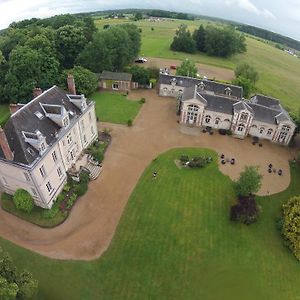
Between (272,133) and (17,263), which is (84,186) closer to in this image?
(17,263)

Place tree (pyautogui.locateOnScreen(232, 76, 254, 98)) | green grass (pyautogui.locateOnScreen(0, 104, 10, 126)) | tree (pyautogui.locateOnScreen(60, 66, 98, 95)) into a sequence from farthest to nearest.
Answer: tree (pyautogui.locateOnScreen(232, 76, 254, 98)) < tree (pyautogui.locateOnScreen(60, 66, 98, 95)) < green grass (pyautogui.locateOnScreen(0, 104, 10, 126))

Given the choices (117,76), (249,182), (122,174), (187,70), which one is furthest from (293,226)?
(117,76)

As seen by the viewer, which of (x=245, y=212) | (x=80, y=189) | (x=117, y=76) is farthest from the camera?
(x=117, y=76)

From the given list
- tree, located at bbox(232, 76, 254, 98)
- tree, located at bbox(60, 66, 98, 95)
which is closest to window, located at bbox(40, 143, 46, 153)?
tree, located at bbox(60, 66, 98, 95)

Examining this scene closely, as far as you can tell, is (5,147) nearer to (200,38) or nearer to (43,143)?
(43,143)

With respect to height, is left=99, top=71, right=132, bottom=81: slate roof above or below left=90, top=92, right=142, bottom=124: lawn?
above

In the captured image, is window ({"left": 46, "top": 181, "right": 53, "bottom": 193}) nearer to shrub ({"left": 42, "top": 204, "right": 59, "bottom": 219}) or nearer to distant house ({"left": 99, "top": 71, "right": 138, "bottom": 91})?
shrub ({"left": 42, "top": 204, "right": 59, "bottom": 219})
